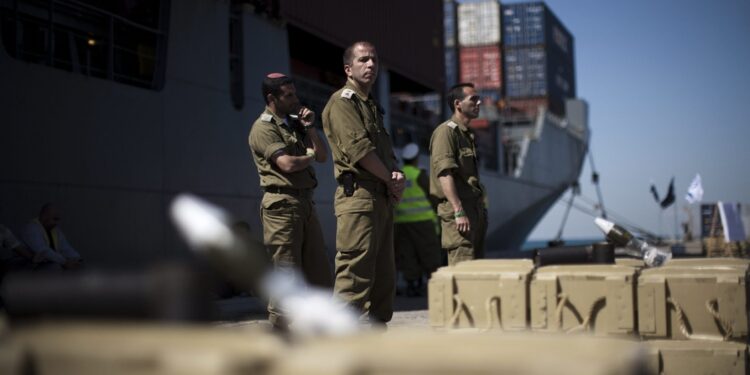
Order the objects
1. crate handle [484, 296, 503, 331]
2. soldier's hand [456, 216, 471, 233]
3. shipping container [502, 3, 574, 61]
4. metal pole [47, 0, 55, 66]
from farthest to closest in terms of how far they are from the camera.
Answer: shipping container [502, 3, 574, 61] → metal pole [47, 0, 55, 66] → soldier's hand [456, 216, 471, 233] → crate handle [484, 296, 503, 331]

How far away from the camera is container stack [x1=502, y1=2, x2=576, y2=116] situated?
140ft

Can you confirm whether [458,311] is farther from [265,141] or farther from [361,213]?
[265,141]

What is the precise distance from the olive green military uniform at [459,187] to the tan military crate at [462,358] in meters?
4.34

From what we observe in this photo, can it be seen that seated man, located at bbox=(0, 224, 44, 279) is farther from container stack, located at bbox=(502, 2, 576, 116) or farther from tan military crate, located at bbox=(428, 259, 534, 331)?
container stack, located at bbox=(502, 2, 576, 116)

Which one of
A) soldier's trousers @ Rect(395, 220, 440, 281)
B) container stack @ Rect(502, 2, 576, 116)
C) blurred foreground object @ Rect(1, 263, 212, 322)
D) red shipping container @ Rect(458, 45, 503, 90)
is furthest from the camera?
red shipping container @ Rect(458, 45, 503, 90)

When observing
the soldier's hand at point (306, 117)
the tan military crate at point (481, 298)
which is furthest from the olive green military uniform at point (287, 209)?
the tan military crate at point (481, 298)

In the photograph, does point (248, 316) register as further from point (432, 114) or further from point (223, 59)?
point (432, 114)

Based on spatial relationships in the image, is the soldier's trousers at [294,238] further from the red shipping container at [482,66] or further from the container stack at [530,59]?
the red shipping container at [482,66]

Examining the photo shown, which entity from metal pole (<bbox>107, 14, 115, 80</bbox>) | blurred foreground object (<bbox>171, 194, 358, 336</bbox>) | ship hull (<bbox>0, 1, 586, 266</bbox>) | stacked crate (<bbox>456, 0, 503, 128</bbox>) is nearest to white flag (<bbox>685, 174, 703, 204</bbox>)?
ship hull (<bbox>0, 1, 586, 266</bbox>)

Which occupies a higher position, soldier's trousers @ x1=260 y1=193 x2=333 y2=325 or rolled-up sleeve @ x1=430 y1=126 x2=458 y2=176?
rolled-up sleeve @ x1=430 y1=126 x2=458 y2=176

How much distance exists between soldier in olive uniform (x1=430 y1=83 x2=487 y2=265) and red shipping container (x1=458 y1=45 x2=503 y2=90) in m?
37.0

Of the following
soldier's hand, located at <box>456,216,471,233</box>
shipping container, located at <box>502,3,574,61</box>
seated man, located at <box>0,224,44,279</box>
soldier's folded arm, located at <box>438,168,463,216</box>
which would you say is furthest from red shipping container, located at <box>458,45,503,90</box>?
soldier's hand, located at <box>456,216,471,233</box>

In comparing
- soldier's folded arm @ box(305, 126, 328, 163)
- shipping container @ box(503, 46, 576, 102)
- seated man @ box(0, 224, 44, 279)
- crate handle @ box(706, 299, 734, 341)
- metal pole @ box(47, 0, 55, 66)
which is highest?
shipping container @ box(503, 46, 576, 102)

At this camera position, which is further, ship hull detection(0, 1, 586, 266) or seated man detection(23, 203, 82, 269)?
ship hull detection(0, 1, 586, 266)
